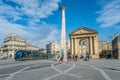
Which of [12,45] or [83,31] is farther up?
[83,31]

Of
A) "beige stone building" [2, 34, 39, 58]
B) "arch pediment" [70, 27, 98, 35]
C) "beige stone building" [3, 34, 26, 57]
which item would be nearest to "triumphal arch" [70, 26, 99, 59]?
"arch pediment" [70, 27, 98, 35]

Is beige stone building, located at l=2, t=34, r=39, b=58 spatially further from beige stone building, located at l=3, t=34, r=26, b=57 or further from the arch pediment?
the arch pediment

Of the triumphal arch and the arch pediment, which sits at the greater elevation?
the arch pediment

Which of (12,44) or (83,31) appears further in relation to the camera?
(12,44)

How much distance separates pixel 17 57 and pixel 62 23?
63.4 ft

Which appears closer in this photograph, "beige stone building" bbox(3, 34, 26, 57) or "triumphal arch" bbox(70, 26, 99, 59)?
"triumphal arch" bbox(70, 26, 99, 59)

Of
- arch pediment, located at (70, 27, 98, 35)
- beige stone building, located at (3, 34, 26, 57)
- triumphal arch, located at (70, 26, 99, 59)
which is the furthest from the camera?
beige stone building, located at (3, 34, 26, 57)

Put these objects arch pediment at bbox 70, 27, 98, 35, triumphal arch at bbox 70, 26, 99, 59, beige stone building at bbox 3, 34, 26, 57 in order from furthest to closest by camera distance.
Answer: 1. beige stone building at bbox 3, 34, 26, 57
2. arch pediment at bbox 70, 27, 98, 35
3. triumphal arch at bbox 70, 26, 99, 59

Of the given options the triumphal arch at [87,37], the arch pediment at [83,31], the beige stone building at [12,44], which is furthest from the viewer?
the beige stone building at [12,44]

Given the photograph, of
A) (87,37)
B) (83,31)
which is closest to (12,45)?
(83,31)

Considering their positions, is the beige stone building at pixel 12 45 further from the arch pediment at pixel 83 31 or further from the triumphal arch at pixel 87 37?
the arch pediment at pixel 83 31

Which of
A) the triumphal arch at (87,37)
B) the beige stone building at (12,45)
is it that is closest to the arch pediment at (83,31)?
the triumphal arch at (87,37)

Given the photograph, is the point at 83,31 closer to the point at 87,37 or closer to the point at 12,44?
the point at 87,37

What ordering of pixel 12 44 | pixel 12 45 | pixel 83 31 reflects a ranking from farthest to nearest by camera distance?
pixel 12 44 < pixel 12 45 < pixel 83 31
